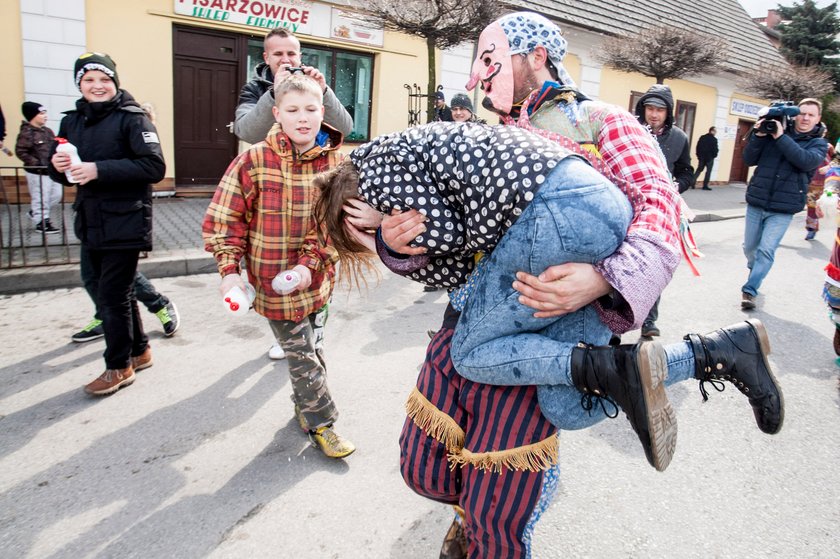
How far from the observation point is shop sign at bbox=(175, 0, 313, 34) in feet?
A: 32.9

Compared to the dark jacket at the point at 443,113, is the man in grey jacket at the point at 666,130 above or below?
below

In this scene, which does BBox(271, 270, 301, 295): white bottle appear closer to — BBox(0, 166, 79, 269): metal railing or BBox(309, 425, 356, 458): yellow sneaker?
BBox(309, 425, 356, 458): yellow sneaker

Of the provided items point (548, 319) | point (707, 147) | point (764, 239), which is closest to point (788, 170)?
point (764, 239)

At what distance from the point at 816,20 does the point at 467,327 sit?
34.0 metres

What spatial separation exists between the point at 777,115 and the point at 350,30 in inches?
336

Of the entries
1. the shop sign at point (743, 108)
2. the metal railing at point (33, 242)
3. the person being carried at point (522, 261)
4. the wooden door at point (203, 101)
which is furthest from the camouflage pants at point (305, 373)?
the shop sign at point (743, 108)

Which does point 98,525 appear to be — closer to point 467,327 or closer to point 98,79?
point 467,327

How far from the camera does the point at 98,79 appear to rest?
3.40m

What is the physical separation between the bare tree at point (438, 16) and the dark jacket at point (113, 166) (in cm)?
597

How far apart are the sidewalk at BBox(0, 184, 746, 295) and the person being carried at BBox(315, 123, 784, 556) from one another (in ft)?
16.1

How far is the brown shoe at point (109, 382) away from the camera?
3.59 m

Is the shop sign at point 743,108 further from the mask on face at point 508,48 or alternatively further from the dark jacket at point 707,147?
the mask on face at point 508,48

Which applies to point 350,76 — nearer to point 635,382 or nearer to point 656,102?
point 656,102

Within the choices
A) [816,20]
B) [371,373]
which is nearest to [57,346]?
[371,373]
